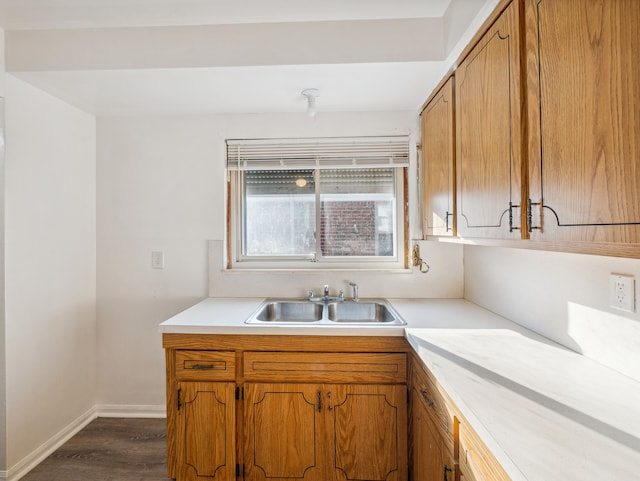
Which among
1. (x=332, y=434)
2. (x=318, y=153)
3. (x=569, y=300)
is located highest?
(x=318, y=153)

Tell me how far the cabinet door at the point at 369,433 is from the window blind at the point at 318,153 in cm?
143

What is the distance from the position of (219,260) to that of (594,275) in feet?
6.51

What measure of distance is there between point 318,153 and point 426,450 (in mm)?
1788

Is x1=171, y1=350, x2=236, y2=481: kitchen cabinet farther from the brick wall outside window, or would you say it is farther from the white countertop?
the brick wall outside window

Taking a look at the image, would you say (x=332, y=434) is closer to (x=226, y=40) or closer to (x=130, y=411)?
(x=130, y=411)

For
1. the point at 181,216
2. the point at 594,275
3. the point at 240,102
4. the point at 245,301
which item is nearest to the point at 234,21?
the point at 240,102

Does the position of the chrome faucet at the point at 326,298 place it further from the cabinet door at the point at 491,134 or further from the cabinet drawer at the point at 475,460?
the cabinet drawer at the point at 475,460

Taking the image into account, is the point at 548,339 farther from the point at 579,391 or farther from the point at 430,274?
the point at 430,274

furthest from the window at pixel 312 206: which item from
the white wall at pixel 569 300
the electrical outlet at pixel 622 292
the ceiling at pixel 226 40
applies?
the electrical outlet at pixel 622 292

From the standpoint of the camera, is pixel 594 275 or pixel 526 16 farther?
pixel 594 275

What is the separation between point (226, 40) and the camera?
165cm

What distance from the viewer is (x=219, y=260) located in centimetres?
230

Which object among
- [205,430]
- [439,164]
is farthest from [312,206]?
[205,430]

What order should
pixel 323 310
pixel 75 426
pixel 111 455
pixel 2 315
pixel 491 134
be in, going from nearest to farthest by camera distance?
pixel 491 134, pixel 2 315, pixel 111 455, pixel 323 310, pixel 75 426
